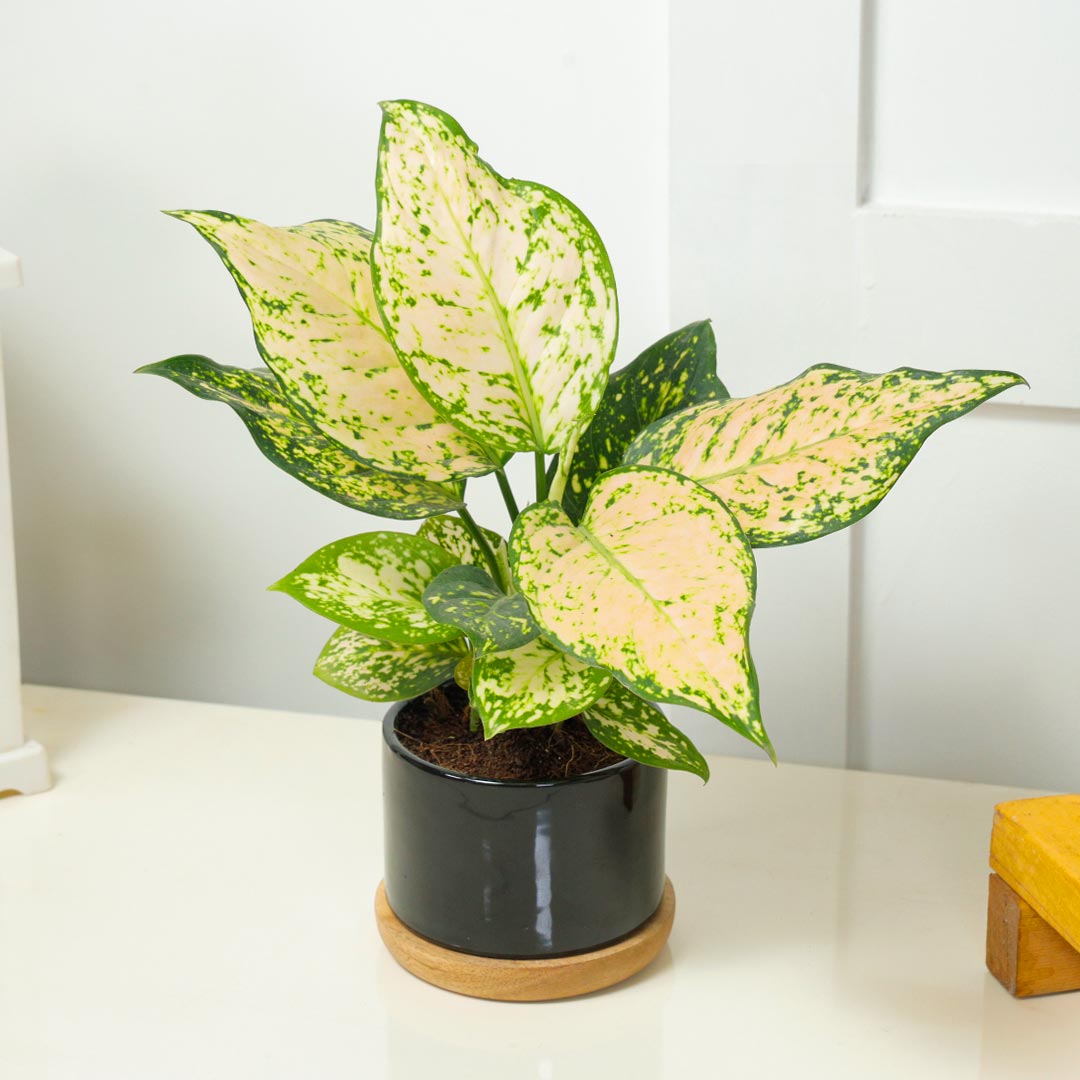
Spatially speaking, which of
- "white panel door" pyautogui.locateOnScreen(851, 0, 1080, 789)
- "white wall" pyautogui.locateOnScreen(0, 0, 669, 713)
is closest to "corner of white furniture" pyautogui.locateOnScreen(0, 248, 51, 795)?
"white wall" pyautogui.locateOnScreen(0, 0, 669, 713)

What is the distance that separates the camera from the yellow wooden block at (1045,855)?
0.65 metres

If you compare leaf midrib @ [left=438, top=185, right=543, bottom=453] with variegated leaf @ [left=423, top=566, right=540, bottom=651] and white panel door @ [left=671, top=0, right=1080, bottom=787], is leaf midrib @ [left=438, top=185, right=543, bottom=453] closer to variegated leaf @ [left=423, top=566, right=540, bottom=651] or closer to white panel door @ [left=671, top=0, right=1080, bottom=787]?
variegated leaf @ [left=423, top=566, right=540, bottom=651]

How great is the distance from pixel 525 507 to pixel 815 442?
0.42 ft

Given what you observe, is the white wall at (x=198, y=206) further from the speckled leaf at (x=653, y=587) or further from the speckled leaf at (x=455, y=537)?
the speckled leaf at (x=653, y=587)

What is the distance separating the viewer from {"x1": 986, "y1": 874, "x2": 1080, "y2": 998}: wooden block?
2.24ft

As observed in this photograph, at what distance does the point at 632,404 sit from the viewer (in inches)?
26.2

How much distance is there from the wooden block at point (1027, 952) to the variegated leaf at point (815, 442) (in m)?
0.26

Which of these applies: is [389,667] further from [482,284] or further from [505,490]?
[482,284]

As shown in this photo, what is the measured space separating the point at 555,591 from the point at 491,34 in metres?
0.52

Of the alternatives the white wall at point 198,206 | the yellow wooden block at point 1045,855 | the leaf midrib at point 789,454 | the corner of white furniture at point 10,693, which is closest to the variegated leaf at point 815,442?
the leaf midrib at point 789,454

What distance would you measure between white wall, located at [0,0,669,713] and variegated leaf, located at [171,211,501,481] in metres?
0.34

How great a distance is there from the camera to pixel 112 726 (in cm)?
100

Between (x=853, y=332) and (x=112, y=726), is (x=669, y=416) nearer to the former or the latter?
(x=853, y=332)

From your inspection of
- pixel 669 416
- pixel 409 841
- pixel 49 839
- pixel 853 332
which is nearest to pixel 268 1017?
pixel 409 841
